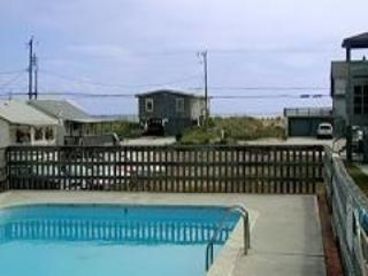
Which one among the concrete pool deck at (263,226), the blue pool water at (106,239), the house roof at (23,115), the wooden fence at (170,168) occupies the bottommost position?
the blue pool water at (106,239)

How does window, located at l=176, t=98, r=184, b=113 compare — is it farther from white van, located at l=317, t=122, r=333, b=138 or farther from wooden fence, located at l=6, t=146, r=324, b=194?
wooden fence, located at l=6, t=146, r=324, b=194

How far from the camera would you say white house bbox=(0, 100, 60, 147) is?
94.6 feet

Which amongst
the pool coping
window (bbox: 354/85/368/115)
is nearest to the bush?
window (bbox: 354/85/368/115)

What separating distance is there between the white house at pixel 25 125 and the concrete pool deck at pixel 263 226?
1061 cm

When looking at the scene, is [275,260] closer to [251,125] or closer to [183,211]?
[183,211]

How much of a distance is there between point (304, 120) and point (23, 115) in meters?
30.2

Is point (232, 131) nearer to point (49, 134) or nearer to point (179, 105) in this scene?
point (179, 105)

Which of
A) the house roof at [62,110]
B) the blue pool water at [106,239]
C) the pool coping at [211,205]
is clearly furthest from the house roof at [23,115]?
the blue pool water at [106,239]

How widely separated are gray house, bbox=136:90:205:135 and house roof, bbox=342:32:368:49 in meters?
30.5

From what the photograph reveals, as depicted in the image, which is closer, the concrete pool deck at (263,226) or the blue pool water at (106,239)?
the concrete pool deck at (263,226)

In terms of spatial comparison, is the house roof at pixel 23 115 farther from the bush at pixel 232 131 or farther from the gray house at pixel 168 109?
the gray house at pixel 168 109

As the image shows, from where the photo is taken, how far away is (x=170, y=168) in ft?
56.9

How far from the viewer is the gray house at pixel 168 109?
54844 millimetres

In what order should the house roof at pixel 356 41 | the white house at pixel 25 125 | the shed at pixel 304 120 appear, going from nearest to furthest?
the house roof at pixel 356 41, the white house at pixel 25 125, the shed at pixel 304 120
